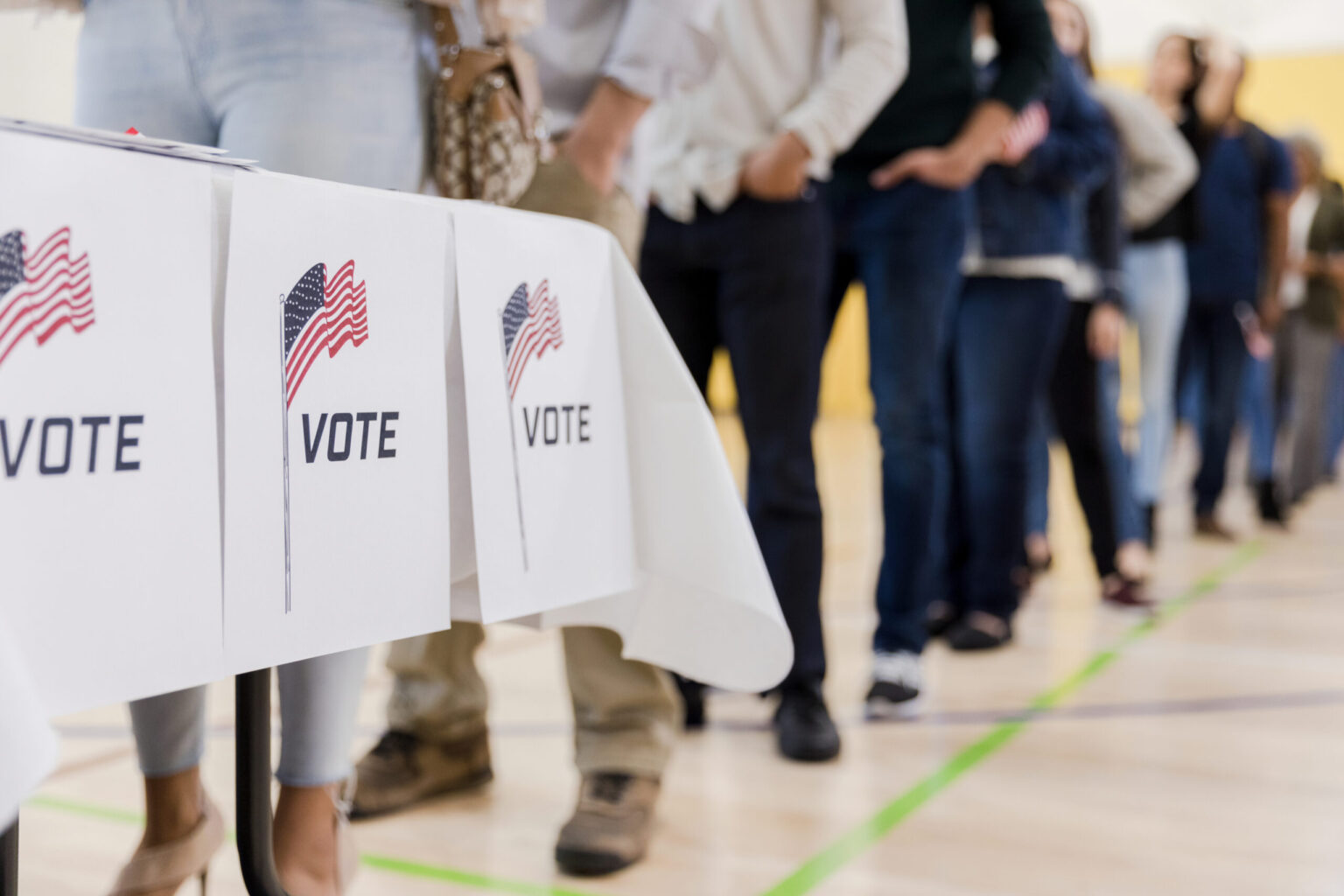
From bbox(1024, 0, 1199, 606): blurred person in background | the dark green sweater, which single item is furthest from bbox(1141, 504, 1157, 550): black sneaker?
the dark green sweater

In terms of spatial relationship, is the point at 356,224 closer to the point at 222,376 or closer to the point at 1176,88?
the point at 222,376

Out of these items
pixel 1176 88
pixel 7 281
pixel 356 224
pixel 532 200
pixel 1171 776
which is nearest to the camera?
pixel 7 281

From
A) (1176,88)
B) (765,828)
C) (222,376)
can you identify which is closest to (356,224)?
(222,376)

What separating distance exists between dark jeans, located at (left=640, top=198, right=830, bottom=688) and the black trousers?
1.39 m

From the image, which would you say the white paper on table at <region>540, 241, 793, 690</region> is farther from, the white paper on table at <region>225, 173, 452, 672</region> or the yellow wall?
the yellow wall

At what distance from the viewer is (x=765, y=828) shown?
1.40 m

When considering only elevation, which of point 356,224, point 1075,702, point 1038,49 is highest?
point 1038,49

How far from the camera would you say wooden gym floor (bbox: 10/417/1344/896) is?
1.25 metres

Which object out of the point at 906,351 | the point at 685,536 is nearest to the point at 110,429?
the point at 685,536

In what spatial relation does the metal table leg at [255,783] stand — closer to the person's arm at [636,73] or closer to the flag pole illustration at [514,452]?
the flag pole illustration at [514,452]

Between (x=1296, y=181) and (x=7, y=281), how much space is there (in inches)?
187

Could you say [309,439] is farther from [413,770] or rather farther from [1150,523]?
[1150,523]

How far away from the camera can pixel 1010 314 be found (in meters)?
2.40

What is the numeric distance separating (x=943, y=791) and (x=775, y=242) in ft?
2.52
